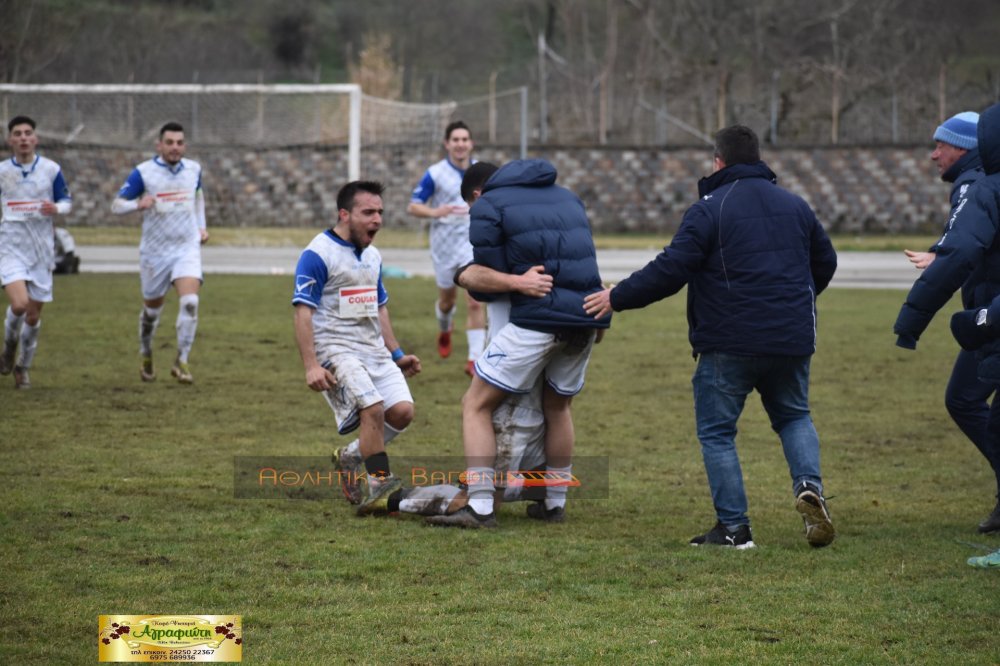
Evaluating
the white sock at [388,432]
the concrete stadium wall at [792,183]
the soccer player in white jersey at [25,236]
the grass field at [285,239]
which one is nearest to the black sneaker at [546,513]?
the white sock at [388,432]

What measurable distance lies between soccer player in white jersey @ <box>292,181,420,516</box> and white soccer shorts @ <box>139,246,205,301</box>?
470 centimetres

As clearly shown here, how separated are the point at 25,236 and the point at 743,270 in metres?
7.54

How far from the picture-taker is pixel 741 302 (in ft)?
20.7

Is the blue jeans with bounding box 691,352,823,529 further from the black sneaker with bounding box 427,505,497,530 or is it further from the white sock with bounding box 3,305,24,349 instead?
the white sock with bounding box 3,305,24,349

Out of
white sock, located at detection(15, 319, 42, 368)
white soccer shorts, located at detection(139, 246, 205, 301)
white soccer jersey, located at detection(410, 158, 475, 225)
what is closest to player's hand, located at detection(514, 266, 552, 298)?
white soccer shorts, located at detection(139, 246, 205, 301)

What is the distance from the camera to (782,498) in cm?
780

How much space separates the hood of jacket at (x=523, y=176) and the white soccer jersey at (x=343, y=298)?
2.96ft

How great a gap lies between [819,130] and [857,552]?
35.8 meters

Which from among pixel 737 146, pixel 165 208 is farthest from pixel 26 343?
→ pixel 737 146

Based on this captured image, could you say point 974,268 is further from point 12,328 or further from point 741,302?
point 12,328

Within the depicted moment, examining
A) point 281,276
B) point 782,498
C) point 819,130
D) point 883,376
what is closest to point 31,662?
point 782,498

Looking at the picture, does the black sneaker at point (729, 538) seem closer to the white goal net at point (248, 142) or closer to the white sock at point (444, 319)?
the white sock at point (444, 319)

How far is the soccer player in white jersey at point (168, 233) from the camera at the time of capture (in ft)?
38.7

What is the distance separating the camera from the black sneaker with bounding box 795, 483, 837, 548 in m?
6.30
